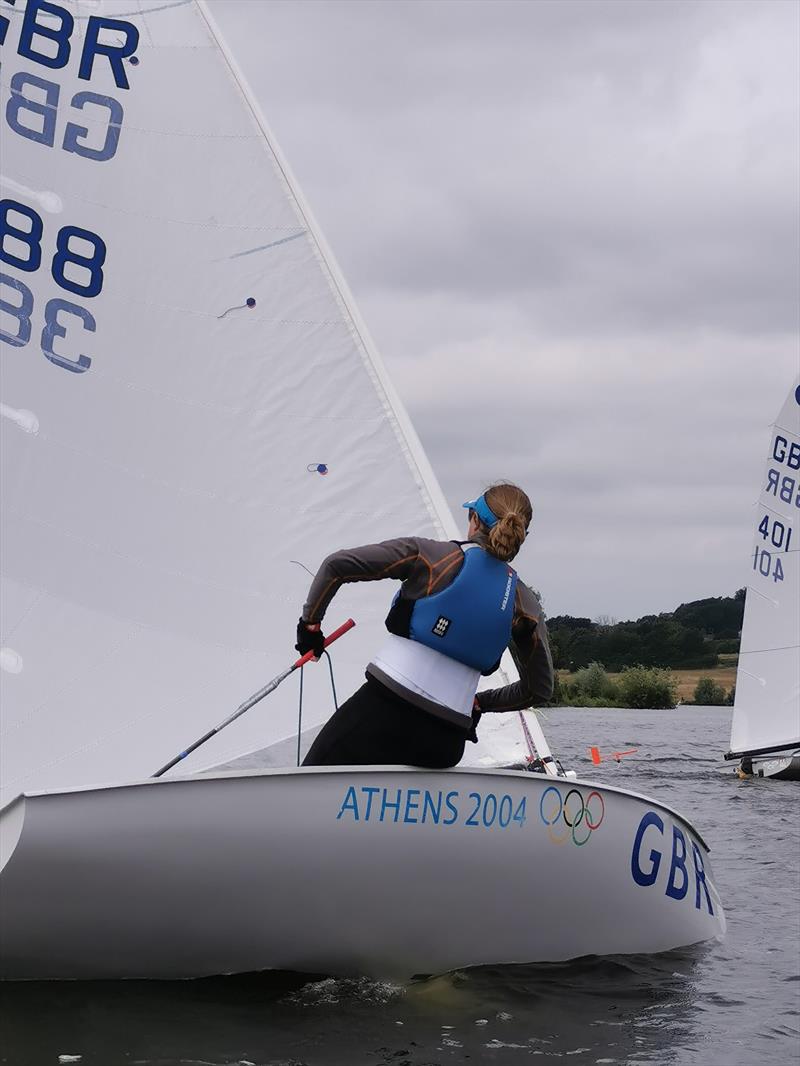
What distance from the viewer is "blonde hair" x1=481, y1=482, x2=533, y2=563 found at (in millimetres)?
4258

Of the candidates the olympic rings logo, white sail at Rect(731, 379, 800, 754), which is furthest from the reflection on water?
white sail at Rect(731, 379, 800, 754)

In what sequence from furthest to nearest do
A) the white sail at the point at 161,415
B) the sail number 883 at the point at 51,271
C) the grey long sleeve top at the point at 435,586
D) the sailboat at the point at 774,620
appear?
the sailboat at the point at 774,620
the sail number 883 at the point at 51,271
the white sail at the point at 161,415
the grey long sleeve top at the point at 435,586

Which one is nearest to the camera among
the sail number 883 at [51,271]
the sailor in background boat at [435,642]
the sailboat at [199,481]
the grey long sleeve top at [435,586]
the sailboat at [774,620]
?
the grey long sleeve top at [435,586]

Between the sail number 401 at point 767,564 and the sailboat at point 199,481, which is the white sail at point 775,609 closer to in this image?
the sail number 401 at point 767,564

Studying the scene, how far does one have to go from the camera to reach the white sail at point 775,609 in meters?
16.9

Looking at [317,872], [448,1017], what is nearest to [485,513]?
[317,872]

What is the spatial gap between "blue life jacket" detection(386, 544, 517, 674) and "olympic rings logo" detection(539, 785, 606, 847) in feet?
1.56

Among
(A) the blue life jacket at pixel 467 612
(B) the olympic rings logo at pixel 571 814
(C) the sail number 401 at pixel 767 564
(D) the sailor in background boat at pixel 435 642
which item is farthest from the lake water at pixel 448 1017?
(C) the sail number 401 at pixel 767 564

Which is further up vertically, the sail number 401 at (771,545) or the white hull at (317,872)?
the sail number 401 at (771,545)

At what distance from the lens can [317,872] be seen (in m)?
4.10

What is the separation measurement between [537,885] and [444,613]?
2.95ft

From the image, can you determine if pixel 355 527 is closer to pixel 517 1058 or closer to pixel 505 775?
pixel 505 775

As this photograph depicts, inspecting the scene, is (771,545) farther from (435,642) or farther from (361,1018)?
(361,1018)

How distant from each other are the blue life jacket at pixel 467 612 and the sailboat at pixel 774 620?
1284 cm
